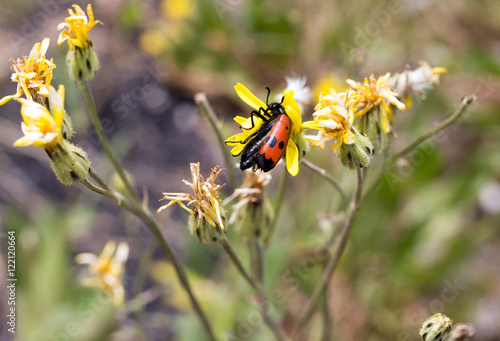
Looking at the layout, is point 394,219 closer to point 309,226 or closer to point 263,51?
point 309,226

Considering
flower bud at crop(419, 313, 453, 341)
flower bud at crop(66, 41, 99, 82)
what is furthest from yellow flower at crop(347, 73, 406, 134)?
flower bud at crop(66, 41, 99, 82)

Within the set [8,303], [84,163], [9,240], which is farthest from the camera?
[8,303]

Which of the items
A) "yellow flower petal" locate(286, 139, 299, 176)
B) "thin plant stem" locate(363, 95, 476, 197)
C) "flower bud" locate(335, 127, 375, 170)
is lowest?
"thin plant stem" locate(363, 95, 476, 197)

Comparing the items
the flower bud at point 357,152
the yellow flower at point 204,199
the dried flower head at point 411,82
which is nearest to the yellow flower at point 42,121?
the yellow flower at point 204,199

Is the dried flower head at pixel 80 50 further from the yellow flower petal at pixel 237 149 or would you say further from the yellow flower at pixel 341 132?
the yellow flower at pixel 341 132

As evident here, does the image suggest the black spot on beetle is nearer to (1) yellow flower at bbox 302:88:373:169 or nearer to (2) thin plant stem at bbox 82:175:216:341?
(1) yellow flower at bbox 302:88:373:169

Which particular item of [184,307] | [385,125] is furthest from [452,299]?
[385,125]
